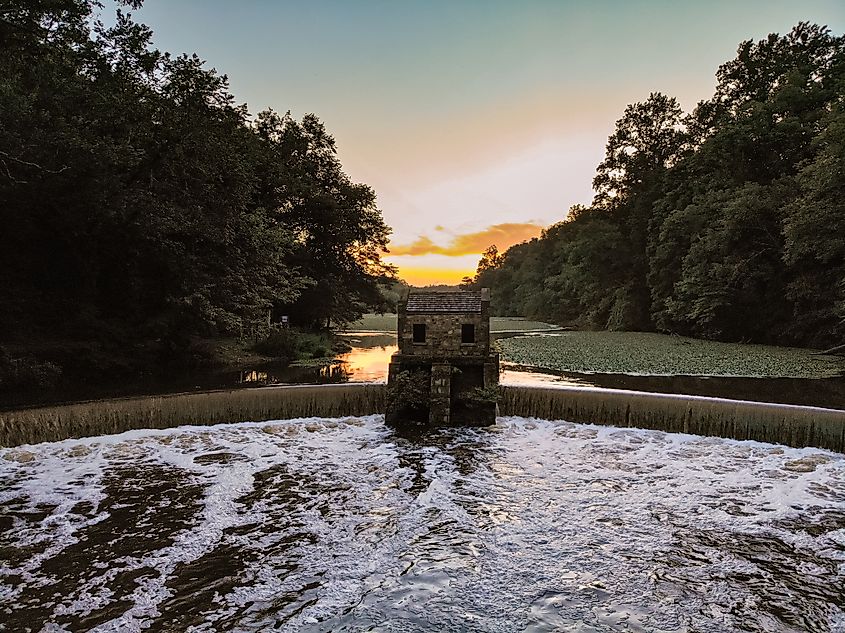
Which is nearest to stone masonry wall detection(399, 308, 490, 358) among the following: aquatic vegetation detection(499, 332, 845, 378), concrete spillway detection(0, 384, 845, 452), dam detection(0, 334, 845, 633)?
concrete spillway detection(0, 384, 845, 452)

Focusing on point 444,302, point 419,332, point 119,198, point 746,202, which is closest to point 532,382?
point 444,302

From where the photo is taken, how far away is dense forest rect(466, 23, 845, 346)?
853 inches

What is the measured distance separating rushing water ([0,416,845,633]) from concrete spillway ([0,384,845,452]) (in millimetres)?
453

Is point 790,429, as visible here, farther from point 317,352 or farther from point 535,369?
point 317,352

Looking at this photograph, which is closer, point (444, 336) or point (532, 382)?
point (444, 336)

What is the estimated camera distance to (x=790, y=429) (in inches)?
427

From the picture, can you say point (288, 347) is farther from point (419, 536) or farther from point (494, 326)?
point (494, 326)

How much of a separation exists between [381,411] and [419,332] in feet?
8.13

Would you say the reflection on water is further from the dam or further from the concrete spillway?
the dam

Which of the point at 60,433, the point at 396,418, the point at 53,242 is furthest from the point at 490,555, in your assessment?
the point at 53,242

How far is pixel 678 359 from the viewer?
850 inches

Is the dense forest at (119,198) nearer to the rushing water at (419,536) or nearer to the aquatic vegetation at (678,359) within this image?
the rushing water at (419,536)

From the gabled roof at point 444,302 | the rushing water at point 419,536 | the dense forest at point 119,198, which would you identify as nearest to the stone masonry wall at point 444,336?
the gabled roof at point 444,302

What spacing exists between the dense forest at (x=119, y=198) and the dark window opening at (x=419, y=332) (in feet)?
26.9
